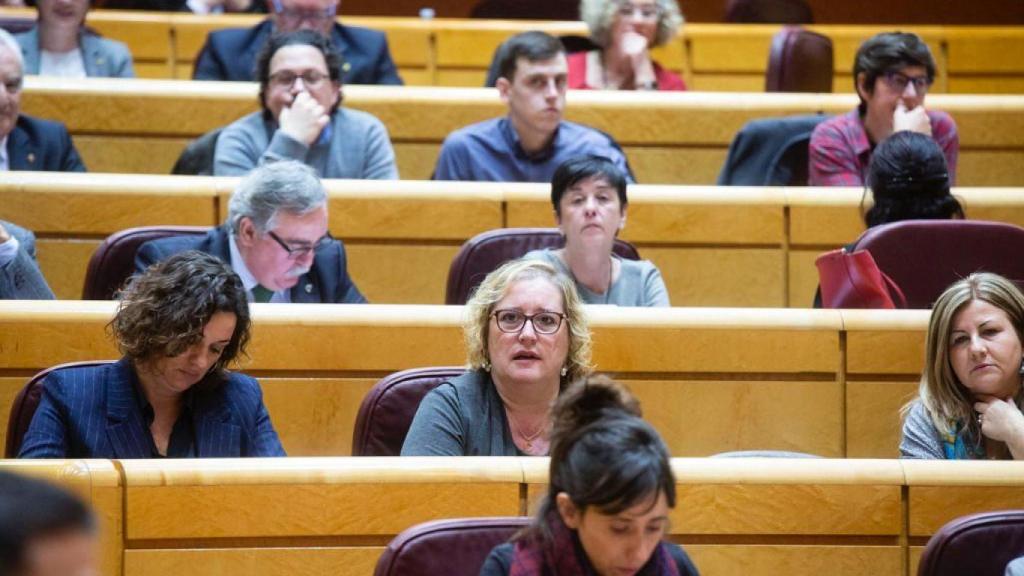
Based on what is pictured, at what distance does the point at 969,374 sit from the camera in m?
1.67

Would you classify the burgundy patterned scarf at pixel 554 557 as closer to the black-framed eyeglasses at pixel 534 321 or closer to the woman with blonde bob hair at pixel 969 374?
the black-framed eyeglasses at pixel 534 321

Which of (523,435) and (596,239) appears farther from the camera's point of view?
(596,239)

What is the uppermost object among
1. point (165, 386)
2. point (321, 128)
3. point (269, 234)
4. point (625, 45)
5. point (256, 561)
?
point (625, 45)

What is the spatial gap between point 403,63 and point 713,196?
52.3 inches

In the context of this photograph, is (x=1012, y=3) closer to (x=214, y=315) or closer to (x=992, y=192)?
(x=992, y=192)

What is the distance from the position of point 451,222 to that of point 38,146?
2.40 ft

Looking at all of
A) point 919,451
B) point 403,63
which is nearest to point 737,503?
point 919,451

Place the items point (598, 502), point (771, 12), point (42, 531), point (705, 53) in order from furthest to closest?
1. point (771, 12)
2. point (705, 53)
3. point (598, 502)
4. point (42, 531)

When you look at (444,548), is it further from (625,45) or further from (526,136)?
(625,45)

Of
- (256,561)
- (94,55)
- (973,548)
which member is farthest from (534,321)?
(94,55)

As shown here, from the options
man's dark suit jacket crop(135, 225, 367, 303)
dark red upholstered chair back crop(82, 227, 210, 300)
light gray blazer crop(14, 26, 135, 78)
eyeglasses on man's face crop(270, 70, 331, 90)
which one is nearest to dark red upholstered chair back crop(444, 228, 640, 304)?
man's dark suit jacket crop(135, 225, 367, 303)

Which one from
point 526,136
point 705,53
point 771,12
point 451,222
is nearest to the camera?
point 451,222

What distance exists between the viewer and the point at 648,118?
2.82 meters

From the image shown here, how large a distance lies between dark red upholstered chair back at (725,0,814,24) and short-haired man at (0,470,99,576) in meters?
3.13
